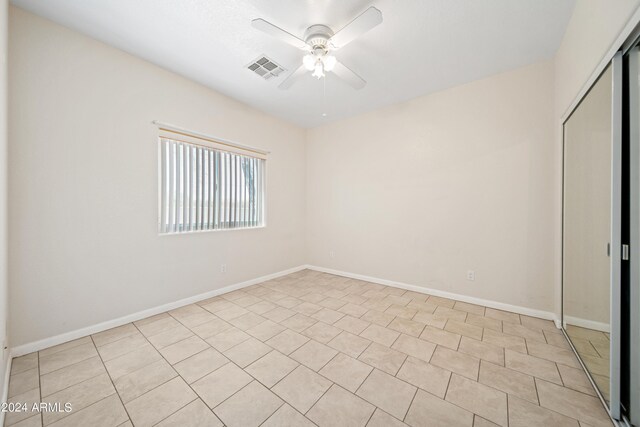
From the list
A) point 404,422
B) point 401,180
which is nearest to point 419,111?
point 401,180

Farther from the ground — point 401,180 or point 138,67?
point 138,67

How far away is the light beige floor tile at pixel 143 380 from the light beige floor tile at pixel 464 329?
251 centimetres

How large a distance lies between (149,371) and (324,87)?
11.5 feet

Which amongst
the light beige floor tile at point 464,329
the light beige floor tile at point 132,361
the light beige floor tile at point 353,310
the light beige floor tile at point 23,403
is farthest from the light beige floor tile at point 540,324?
the light beige floor tile at point 23,403

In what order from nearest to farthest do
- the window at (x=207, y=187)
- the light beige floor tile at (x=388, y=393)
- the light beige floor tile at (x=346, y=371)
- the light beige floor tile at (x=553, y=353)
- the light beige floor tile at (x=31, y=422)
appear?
the light beige floor tile at (x=31, y=422), the light beige floor tile at (x=388, y=393), the light beige floor tile at (x=346, y=371), the light beige floor tile at (x=553, y=353), the window at (x=207, y=187)

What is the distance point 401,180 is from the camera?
11.8ft

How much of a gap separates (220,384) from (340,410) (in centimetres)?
85

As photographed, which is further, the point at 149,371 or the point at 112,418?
the point at 149,371

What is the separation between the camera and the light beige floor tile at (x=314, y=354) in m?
1.83

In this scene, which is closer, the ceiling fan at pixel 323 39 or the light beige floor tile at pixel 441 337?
the ceiling fan at pixel 323 39

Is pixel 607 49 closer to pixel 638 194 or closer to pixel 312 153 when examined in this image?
pixel 638 194

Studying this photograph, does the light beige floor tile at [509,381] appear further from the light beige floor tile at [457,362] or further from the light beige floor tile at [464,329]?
the light beige floor tile at [464,329]

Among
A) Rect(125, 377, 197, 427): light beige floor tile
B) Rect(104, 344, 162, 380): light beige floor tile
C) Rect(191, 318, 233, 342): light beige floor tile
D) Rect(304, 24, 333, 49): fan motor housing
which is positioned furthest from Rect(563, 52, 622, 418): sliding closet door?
Rect(104, 344, 162, 380): light beige floor tile

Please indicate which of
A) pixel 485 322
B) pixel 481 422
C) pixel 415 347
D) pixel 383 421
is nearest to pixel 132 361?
pixel 383 421
